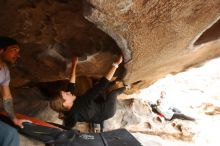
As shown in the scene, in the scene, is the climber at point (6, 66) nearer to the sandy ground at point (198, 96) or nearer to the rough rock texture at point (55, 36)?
the rough rock texture at point (55, 36)

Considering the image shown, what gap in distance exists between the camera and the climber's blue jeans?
91.7 inches

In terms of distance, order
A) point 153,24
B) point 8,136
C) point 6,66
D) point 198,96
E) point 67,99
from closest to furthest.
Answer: point 8,136 < point 153,24 < point 6,66 < point 67,99 < point 198,96

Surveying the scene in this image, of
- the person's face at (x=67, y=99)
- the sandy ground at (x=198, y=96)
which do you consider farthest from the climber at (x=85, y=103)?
the sandy ground at (x=198, y=96)

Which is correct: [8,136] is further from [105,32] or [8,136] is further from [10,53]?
[105,32]

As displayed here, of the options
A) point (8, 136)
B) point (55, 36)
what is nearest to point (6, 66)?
point (8, 136)

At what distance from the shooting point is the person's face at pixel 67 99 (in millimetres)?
3128

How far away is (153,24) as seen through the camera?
2502 mm

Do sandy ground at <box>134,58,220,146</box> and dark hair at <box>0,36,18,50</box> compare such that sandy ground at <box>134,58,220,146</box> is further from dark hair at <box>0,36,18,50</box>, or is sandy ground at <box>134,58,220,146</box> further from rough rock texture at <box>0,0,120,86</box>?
Result: dark hair at <box>0,36,18,50</box>

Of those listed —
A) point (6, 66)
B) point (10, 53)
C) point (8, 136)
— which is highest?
point (10, 53)

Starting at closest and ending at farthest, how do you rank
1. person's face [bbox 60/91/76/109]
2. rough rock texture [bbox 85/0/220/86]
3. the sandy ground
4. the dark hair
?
rough rock texture [bbox 85/0/220/86], the dark hair, person's face [bbox 60/91/76/109], the sandy ground

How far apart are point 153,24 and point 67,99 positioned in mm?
1208

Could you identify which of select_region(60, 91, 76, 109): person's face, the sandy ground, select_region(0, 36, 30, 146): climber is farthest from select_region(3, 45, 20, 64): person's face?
the sandy ground

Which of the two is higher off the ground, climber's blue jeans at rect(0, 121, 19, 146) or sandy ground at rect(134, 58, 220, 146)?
sandy ground at rect(134, 58, 220, 146)

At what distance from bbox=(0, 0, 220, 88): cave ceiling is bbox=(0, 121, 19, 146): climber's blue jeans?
41.1 inches
